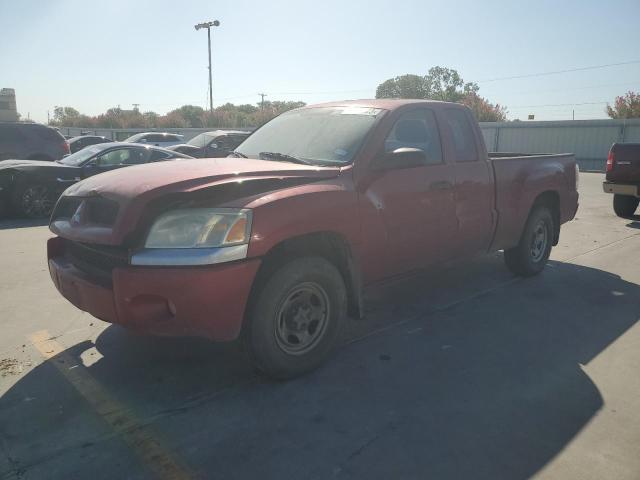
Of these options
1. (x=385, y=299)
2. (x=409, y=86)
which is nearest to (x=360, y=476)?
(x=385, y=299)

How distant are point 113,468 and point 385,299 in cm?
316

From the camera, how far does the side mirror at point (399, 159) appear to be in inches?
148

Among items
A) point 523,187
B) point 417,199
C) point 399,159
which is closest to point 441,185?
point 417,199

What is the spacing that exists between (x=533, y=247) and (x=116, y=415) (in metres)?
4.88

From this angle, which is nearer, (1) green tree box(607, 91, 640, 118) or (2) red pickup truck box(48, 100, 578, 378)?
(2) red pickup truck box(48, 100, 578, 378)

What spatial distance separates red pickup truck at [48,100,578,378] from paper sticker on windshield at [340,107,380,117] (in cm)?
2

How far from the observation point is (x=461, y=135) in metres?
4.79

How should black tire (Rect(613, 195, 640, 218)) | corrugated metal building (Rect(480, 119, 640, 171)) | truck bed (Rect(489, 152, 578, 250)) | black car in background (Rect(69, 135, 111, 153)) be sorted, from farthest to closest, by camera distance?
1. corrugated metal building (Rect(480, 119, 640, 171))
2. black car in background (Rect(69, 135, 111, 153))
3. black tire (Rect(613, 195, 640, 218))
4. truck bed (Rect(489, 152, 578, 250))

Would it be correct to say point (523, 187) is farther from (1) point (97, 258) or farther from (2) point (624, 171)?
(2) point (624, 171)

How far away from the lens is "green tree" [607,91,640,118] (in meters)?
29.7

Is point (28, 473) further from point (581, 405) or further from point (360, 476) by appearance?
point (581, 405)

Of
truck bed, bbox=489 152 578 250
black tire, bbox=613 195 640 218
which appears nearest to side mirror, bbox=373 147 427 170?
truck bed, bbox=489 152 578 250

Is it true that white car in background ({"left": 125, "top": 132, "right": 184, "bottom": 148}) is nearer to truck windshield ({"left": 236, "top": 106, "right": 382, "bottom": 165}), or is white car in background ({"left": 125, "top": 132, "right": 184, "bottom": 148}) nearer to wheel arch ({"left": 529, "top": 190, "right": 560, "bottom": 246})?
truck windshield ({"left": 236, "top": 106, "right": 382, "bottom": 165})

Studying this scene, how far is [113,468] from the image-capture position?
96.0 inches
